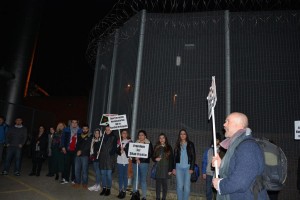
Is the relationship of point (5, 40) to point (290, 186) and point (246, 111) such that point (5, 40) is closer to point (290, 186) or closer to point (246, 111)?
point (246, 111)

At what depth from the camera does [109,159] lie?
7125mm

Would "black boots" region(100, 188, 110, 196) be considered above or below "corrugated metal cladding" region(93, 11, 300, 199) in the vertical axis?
below

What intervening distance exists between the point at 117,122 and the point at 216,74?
9.75ft

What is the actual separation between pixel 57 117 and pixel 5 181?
19825 mm

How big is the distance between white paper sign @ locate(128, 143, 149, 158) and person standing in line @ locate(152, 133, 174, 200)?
0.24 metres

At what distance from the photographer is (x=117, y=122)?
7.27 metres

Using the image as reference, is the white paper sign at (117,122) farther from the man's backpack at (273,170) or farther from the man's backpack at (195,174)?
the man's backpack at (273,170)

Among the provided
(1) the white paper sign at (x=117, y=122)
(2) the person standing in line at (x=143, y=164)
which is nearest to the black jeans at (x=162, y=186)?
(2) the person standing in line at (x=143, y=164)

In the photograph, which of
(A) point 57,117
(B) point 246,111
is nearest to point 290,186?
(B) point 246,111

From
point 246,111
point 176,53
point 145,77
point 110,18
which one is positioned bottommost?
point 246,111

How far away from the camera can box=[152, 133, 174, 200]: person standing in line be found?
253 inches

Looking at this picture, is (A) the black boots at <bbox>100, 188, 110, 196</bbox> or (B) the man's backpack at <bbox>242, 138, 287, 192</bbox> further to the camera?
(A) the black boots at <bbox>100, 188, 110, 196</bbox>

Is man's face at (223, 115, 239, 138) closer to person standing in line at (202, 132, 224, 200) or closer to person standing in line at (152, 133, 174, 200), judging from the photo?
person standing in line at (202, 132, 224, 200)

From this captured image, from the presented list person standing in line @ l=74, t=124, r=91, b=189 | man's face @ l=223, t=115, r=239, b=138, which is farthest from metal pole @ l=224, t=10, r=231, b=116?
person standing in line @ l=74, t=124, r=91, b=189
